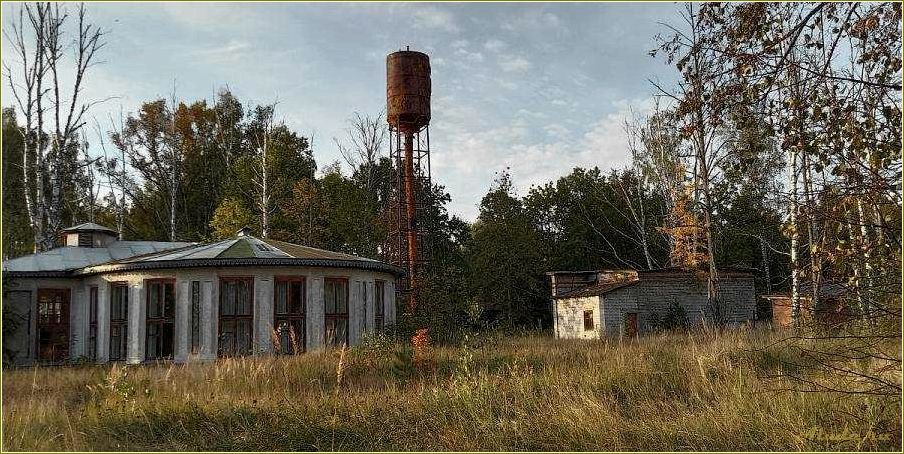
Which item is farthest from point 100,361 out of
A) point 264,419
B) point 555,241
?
point 555,241

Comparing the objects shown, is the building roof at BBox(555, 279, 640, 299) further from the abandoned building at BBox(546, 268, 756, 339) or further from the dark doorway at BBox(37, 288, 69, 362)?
the dark doorway at BBox(37, 288, 69, 362)

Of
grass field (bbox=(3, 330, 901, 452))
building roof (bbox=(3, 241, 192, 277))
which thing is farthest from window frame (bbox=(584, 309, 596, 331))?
grass field (bbox=(3, 330, 901, 452))

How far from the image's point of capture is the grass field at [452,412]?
19.5ft

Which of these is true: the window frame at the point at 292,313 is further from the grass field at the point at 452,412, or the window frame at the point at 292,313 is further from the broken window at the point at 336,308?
the grass field at the point at 452,412

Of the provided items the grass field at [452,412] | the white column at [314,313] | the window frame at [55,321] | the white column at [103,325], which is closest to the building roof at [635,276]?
the white column at [314,313]

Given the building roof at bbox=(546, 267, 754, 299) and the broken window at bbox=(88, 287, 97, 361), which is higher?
the building roof at bbox=(546, 267, 754, 299)

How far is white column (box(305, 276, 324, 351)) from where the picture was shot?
1552 cm

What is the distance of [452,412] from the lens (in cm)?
727

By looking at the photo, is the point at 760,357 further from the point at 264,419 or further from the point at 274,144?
the point at 274,144

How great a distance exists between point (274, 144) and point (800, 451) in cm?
2790

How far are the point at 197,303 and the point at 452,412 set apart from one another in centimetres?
946

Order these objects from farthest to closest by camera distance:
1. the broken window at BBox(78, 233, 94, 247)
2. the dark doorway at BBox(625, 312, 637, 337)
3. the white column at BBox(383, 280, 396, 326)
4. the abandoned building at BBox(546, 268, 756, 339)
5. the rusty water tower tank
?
Result: the rusty water tower tank, the abandoned building at BBox(546, 268, 756, 339), the dark doorway at BBox(625, 312, 637, 337), the broken window at BBox(78, 233, 94, 247), the white column at BBox(383, 280, 396, 326)

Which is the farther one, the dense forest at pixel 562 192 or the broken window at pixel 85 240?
the broken window at pixel 85 240

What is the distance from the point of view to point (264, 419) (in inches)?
281
